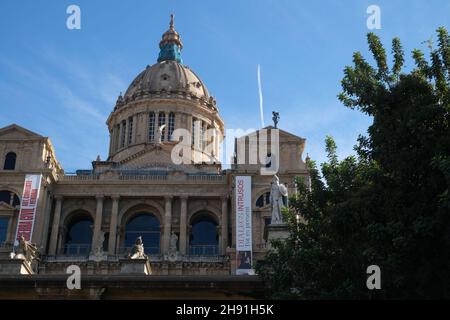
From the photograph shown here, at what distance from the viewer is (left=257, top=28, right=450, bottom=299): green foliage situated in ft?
53.1

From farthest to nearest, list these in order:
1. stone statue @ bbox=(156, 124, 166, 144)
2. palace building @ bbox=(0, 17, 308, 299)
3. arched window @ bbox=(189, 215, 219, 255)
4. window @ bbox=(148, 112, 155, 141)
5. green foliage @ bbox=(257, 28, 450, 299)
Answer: window @ bbox=(148, 112, 155, 141) → stone statue @ bbox=(156, 124, 166, 144) → arched window @ bbox=(189, 215, 219, 255) → palace building @ bbox=(0, 17, 308, 299) → green foliage @ bbox=(257, 28, 450, 299)

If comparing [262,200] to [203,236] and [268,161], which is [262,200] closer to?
[268,161]

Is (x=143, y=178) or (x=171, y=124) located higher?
(x=171, y=124)

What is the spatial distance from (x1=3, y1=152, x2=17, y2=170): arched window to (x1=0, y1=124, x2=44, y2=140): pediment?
1433 mm

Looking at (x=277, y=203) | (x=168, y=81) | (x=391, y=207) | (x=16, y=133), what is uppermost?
(x=168, y=81)

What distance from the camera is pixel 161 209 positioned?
5300 centimetres

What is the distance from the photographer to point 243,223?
157 feet

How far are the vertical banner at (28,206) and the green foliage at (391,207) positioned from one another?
3094cm

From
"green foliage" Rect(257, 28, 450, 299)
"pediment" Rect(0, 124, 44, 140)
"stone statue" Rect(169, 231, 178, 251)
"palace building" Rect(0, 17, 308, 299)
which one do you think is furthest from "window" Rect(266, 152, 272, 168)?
"green foliage" Rect(257, 28, 450, 299)

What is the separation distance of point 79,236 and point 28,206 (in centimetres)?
548

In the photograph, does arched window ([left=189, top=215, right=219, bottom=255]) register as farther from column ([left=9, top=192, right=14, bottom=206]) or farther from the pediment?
the pediment

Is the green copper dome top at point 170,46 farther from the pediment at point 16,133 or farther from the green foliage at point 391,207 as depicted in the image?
the green foliage at point 391,207

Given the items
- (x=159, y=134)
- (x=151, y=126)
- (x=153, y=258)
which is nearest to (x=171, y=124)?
(x=151, y=126)

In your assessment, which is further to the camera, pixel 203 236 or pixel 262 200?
pixel 203 236
